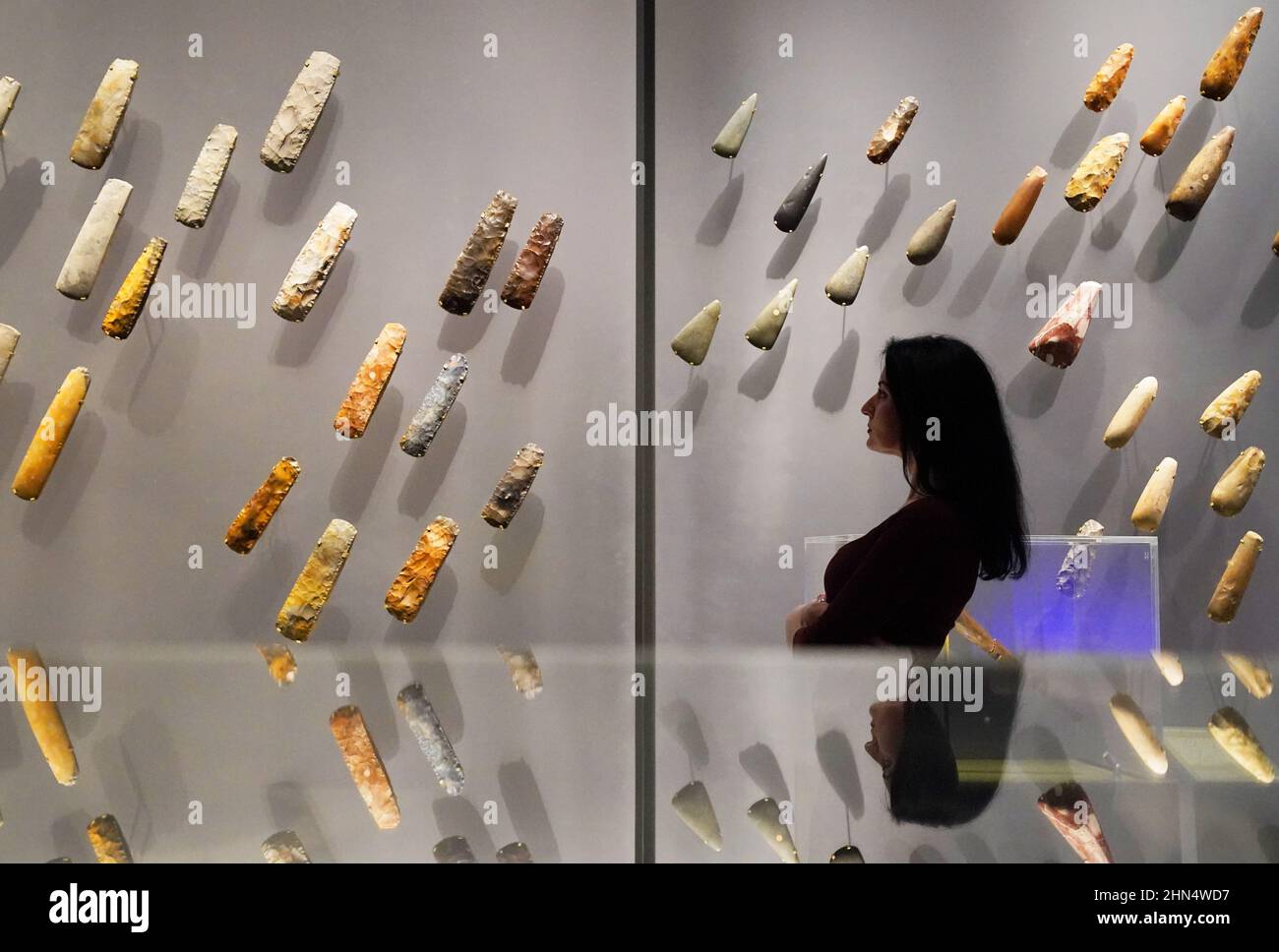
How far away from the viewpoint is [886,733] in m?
1.32

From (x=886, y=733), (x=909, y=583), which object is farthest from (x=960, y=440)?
(x=886, y=733)

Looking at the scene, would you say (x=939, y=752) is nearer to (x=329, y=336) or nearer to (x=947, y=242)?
(x=947, y=242)

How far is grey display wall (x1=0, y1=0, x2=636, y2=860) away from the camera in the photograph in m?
2.44

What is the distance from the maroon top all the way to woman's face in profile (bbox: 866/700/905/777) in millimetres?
141

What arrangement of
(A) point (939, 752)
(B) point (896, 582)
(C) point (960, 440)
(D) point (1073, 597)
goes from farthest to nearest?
(D) point (1073, 597) → (C) point (960, 440) → (B) point (896, 582) → (A) point (939, 752)

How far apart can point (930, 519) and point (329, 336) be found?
144cm

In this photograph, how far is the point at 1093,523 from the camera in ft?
8.08

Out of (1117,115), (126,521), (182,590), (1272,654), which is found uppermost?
(1117,115)

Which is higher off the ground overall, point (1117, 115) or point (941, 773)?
point (1117, 115)

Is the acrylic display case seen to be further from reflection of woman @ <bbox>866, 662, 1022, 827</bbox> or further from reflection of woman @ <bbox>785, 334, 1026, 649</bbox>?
reflection of woman @ <bbox>866, 662, 1022, 827</bbox>

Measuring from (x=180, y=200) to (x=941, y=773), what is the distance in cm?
205
